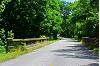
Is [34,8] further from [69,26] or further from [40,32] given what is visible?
[69,26]

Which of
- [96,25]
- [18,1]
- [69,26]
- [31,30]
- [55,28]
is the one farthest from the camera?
[69,26]

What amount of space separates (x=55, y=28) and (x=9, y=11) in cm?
3956

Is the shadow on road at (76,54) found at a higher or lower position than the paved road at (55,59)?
lower

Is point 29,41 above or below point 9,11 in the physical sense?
below

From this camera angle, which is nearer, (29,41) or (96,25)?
(29,41)

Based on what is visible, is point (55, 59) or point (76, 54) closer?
point (55, 59)

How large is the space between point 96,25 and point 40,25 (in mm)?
14054

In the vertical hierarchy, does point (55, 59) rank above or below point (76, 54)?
above

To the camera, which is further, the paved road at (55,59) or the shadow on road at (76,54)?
the shadow on road at (76,54)

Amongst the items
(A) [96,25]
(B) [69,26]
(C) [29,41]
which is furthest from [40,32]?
(B) [69,26]

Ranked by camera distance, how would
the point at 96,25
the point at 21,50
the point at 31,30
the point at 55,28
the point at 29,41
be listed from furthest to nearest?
the point at 55,28
the point at 31,30
the point at 96,25
the point at 29,41
the point at 21,50

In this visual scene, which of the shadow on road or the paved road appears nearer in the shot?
the paved road

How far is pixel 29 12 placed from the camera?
2365 inches

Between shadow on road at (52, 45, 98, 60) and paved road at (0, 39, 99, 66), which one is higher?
paved road at (0, 39, 99, 66)
